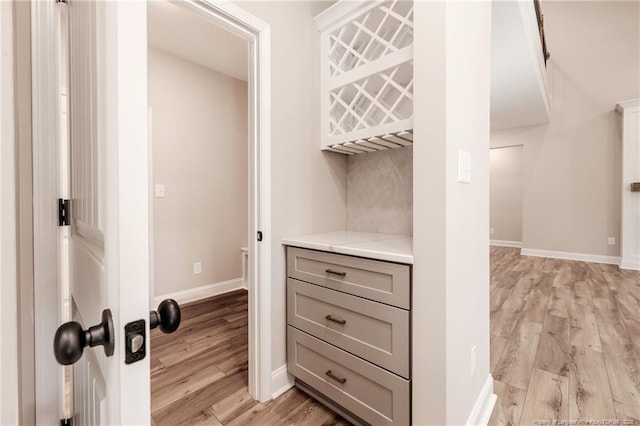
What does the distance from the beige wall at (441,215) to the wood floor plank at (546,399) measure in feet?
1.73

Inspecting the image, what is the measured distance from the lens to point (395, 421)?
1202 mm

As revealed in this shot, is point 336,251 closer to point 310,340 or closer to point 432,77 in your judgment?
point 310,340

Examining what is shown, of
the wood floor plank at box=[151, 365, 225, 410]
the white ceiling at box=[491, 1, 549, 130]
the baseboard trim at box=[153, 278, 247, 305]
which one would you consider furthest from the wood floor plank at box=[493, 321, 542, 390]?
the baseboard trim at box=[153, 278, 247, 305]

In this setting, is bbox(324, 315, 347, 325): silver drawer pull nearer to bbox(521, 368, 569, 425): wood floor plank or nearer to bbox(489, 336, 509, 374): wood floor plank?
bbox(521, 368, 569, 425): wood floor plank

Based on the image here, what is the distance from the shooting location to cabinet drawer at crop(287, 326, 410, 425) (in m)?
1.21

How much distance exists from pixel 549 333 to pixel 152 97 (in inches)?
160

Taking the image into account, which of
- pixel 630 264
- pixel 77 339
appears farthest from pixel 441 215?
pixel 630 264

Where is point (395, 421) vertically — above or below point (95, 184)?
below

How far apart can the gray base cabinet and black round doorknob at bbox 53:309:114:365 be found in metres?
0.98

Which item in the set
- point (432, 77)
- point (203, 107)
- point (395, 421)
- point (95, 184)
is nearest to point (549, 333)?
point (395, 421)

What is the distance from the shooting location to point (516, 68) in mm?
3338

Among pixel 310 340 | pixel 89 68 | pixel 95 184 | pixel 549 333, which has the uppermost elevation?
pixel 89 68

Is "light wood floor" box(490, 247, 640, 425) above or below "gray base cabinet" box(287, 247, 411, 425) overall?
below

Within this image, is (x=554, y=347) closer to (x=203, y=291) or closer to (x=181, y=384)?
(x=181, y=384)
